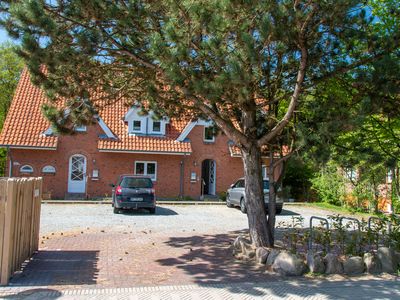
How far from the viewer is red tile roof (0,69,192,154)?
74.3ft

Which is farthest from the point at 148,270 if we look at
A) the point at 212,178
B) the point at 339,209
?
the point at 212,178

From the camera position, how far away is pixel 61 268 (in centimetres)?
791

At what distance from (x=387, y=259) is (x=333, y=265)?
1.16m

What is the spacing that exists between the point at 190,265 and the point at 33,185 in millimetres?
3593

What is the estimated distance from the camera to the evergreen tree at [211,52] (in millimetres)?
6926

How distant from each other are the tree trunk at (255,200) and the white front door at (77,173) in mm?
16551

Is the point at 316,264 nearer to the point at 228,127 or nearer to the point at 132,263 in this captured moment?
the point at 228,127

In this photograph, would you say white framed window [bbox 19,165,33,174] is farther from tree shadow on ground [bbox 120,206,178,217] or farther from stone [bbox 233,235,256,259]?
stone [bbox 233,235,256,259]

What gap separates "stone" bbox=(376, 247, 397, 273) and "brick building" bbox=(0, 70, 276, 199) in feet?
48.1

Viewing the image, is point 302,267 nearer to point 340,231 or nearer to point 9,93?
point 340,231

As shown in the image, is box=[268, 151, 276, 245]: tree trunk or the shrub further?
the shrub

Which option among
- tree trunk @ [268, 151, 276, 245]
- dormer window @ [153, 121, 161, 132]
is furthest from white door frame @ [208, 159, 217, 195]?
tree trunk @ [268, 151, 276, 245]

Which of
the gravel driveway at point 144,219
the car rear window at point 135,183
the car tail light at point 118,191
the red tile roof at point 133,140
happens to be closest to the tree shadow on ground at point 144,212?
the gravel driveway at point 144,219

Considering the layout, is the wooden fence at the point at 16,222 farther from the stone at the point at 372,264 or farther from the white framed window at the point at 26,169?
the white framed window at the point at 26,169
